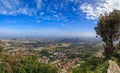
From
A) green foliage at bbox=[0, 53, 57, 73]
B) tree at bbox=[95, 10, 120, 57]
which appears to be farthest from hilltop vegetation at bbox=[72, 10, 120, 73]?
green foliage at bbox=[0, 53, 57, 73]

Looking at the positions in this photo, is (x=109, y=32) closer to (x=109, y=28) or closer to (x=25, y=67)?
(x=109, y=28)

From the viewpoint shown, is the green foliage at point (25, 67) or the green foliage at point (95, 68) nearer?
the green foliage at point (95, 68)

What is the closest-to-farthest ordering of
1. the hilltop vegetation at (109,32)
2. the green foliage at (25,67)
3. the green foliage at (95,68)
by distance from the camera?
the green foliage at (95,68), the hilltop vegetation at (109,32), the green foliage at (25,67)

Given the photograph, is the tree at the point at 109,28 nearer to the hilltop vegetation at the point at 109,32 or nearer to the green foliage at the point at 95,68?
the hilltop vegetation at the point at 109,32

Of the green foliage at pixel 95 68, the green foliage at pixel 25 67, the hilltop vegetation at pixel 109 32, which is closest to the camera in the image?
the green foliage at pixel 95 68

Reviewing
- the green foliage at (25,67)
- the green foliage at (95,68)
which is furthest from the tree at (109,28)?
the green foliage at (25,67)

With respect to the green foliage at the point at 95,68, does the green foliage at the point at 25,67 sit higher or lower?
lower

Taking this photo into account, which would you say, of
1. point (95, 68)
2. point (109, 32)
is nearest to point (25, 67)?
point (109, 32)

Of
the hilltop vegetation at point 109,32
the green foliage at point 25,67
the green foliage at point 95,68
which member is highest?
the hilltop vegetation at point 109,32

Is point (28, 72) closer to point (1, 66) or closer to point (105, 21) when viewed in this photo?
point (1, 66)

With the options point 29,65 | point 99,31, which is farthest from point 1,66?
point 99,31
